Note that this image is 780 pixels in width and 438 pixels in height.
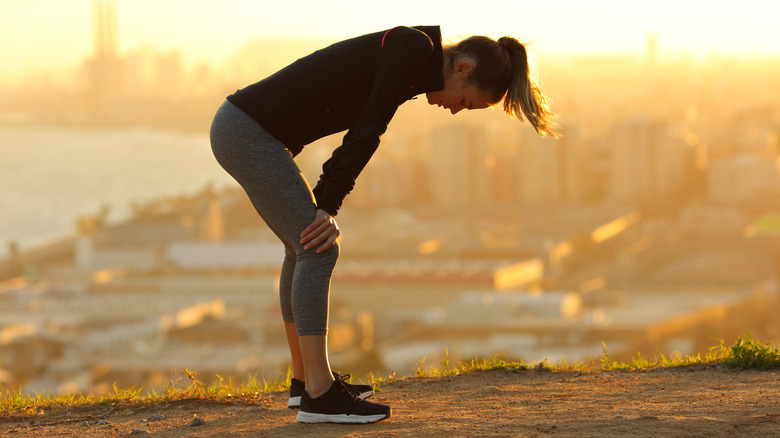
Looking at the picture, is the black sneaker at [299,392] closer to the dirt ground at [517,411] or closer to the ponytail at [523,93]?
the dirt ground at [517,411]

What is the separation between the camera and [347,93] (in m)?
2.22

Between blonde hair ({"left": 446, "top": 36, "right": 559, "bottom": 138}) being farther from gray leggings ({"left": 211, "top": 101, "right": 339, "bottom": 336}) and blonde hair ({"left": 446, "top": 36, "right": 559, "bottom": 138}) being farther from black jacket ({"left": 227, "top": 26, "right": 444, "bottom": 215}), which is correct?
gray leggings ({"left": 211, "top": 101, "right": 339, "bottom": 336})

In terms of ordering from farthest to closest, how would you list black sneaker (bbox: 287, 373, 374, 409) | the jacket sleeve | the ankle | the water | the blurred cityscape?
the water
the blurred cityscape
black sneaker (bbox: 287, 373, 374, 409)
the ankle
the jacket sleeve

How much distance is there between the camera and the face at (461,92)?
2.22m

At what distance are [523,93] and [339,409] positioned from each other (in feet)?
2.22

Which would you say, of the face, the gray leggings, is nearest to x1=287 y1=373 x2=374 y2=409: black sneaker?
the gray leggings

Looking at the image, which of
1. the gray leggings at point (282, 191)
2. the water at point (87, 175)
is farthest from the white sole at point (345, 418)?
the water at point (87, 175)

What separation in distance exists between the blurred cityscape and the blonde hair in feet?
0.90

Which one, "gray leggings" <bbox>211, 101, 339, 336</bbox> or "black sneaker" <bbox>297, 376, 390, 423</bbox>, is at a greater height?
"gray leggings" <bbox>211, 101, 339, 336</bbox>

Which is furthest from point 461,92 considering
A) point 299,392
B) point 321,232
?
point 299,392

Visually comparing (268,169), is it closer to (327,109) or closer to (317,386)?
(327,109)

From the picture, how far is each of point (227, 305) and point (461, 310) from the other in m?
6.63

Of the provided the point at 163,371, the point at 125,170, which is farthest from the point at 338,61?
the point at 125,170

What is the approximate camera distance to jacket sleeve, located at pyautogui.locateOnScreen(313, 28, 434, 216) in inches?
85.0
